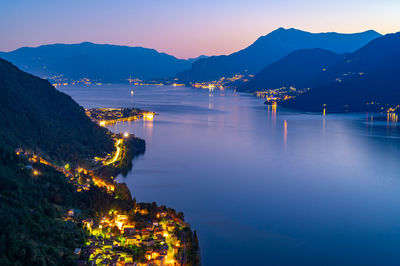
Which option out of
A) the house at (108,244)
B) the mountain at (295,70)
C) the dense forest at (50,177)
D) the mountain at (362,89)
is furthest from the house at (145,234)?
the mountain at (295,70)

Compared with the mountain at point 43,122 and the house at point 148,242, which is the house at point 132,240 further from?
the mountain at point 43,122

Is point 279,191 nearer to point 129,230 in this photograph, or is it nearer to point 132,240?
point 129,230

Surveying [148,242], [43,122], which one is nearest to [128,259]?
[148,242]

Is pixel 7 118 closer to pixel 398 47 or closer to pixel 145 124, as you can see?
pixel 145 124

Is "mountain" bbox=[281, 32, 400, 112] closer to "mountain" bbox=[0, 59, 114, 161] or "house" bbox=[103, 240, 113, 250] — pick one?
"mountain" bbox=[0, 59, 114, 161]

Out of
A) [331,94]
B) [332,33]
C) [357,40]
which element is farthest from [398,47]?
[332,33]

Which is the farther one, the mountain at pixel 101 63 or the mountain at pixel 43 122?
the mountain at pixel 101 63
